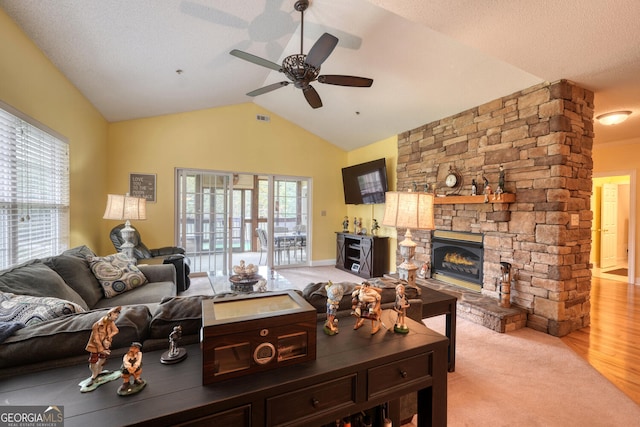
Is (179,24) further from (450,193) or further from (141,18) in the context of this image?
(450,193)

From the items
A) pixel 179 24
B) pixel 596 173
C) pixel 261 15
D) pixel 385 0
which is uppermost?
pixel 261 15

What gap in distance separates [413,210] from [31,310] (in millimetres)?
2148

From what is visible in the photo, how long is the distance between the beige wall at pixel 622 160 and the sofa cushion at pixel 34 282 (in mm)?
7551

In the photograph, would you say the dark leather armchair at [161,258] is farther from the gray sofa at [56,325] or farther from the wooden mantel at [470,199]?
the wooden mantel at [470,199]

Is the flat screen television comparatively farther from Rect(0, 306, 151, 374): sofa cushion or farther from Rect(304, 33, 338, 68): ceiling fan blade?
Rect(0, 306, 151, 374): sofa cushion

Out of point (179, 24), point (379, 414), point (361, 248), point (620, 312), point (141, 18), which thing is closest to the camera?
point (379, 414)

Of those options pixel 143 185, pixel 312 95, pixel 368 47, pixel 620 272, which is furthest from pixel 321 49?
pixel 620 272

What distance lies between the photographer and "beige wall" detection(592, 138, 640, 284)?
470cm

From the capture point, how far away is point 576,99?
2.91m

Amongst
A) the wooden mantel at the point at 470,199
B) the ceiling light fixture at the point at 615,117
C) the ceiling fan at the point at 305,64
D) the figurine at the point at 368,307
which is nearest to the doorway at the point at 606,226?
the ceiling light fixture at the point at 615,117

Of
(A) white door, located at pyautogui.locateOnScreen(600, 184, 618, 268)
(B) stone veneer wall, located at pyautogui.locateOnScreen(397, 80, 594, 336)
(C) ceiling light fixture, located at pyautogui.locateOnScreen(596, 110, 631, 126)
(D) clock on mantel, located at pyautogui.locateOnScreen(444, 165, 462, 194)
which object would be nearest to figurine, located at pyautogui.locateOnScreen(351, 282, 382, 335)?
(B) stone veneer wall, located at pyautogui.locateOnScreen(397, 80, 594, 336)

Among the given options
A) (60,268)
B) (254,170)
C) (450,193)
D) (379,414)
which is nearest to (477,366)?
(379,414)

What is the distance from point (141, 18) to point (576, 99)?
438cm

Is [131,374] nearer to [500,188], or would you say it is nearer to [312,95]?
[312,95]
